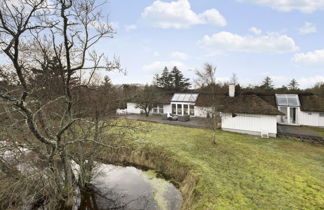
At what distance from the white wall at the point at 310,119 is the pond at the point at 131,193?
21.6 metres

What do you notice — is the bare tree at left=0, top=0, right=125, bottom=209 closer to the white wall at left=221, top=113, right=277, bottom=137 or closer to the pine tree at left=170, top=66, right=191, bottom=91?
the white wall at left=221, top=113, right=277, bottom=137

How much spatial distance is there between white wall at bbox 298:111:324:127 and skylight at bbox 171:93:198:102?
14.1 m

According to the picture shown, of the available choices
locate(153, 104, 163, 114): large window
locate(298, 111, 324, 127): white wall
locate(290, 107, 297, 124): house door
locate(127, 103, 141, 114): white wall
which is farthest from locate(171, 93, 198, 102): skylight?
locate(298, 111, 324, 127): white wall

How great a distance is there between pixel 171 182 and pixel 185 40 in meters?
14.9

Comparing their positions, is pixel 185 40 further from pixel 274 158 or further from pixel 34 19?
pixel 34 19

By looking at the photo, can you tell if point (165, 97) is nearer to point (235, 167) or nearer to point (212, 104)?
point (212, 104)

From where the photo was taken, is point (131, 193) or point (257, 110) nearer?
point (131, 193)

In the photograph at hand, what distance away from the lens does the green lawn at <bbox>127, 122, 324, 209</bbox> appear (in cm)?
802

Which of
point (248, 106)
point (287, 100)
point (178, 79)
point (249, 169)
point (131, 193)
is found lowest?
point (131, 193)

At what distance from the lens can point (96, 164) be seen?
11.2 m

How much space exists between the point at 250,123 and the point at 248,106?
6.07 feet

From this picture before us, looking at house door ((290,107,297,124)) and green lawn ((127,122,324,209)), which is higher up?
house door ((290,107,297,124))

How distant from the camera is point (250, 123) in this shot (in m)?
19.8

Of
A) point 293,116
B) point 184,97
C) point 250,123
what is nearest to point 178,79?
point 184,97
